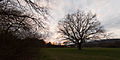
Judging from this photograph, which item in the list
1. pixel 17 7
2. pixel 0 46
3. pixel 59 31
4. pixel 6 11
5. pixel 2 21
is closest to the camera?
pixel 0 46

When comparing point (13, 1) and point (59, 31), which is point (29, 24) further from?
point (59, 31)

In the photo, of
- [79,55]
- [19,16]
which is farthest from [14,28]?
[79,55]

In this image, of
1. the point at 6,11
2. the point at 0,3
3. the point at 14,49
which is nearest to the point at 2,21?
the point at 6,11

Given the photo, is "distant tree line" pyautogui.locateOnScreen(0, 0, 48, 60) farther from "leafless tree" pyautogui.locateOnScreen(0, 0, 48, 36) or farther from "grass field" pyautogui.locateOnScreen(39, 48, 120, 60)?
"grass field" pyautogui.locateOnScreen(39, 48, 120, 60)

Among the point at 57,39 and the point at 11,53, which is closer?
the point at 11,53

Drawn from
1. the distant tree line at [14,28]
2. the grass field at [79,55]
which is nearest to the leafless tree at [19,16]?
the distant tree line at [14,28]

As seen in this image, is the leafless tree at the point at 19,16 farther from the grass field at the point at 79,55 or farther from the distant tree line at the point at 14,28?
the grass field at the point at 79,55

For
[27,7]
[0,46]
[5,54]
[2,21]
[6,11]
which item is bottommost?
[5,54]

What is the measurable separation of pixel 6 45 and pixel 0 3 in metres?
3.11

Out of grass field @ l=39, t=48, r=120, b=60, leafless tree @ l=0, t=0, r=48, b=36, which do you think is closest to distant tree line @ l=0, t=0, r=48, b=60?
leafless tree @ l=0, t=0, r=48, b=36

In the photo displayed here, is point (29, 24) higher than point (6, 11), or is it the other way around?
point (6, 11)

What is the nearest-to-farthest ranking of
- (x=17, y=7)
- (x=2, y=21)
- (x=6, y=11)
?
(x=2, y=21) → (x=6, y=11) → (x=17, y=7)

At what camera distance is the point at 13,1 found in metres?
7.32

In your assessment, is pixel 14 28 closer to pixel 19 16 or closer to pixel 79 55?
pixel 19 16
